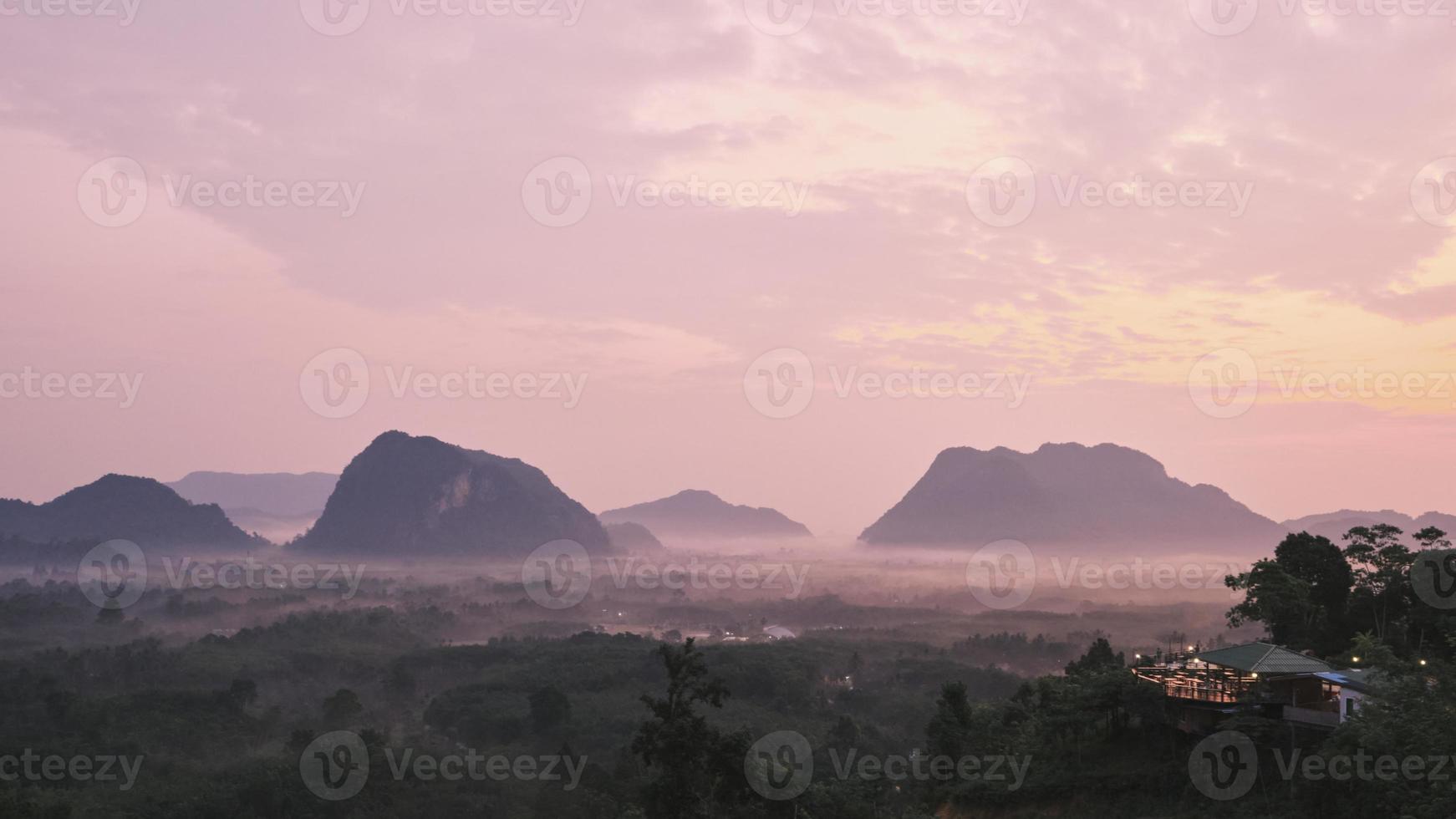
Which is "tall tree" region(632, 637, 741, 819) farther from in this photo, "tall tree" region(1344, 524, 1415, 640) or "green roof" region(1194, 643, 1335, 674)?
"tall tree" region(1344, 524, 1415, 640)

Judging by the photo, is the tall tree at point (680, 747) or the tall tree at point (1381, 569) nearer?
the tall tree at point (680, 747)

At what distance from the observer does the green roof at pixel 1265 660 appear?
3659cm

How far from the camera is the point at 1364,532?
5347 centimetres

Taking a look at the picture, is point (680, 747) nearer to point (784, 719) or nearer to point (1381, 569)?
point (1381, 569)

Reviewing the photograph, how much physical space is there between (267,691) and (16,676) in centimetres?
2420

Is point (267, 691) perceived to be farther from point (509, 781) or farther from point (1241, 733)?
point (1241, 733)

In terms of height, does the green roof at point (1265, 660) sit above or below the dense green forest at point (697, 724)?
above

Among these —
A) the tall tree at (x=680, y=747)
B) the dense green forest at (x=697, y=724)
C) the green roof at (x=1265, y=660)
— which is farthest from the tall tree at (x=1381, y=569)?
the tall tree at (x=680, y=747)

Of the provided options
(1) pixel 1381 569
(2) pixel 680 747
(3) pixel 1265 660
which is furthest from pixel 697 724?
(1) pixel 1381 569

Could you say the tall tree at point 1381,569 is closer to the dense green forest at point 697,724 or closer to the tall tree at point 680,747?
the dense green forest at point 697,724

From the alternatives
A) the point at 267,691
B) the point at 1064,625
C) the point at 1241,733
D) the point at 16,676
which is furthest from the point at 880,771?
the point at 1064,625

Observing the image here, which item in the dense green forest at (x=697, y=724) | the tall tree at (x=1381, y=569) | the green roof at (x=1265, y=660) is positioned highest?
the tall tree at (x=1381, y=569)

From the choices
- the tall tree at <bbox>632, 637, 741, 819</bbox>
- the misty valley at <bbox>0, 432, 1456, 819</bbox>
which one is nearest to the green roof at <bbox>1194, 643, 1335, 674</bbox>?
the misty valley at <bbox>0, 432, 1456, 819</bbox>

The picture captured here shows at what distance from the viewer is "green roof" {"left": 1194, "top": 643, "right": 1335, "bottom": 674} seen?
3659 centimetres
